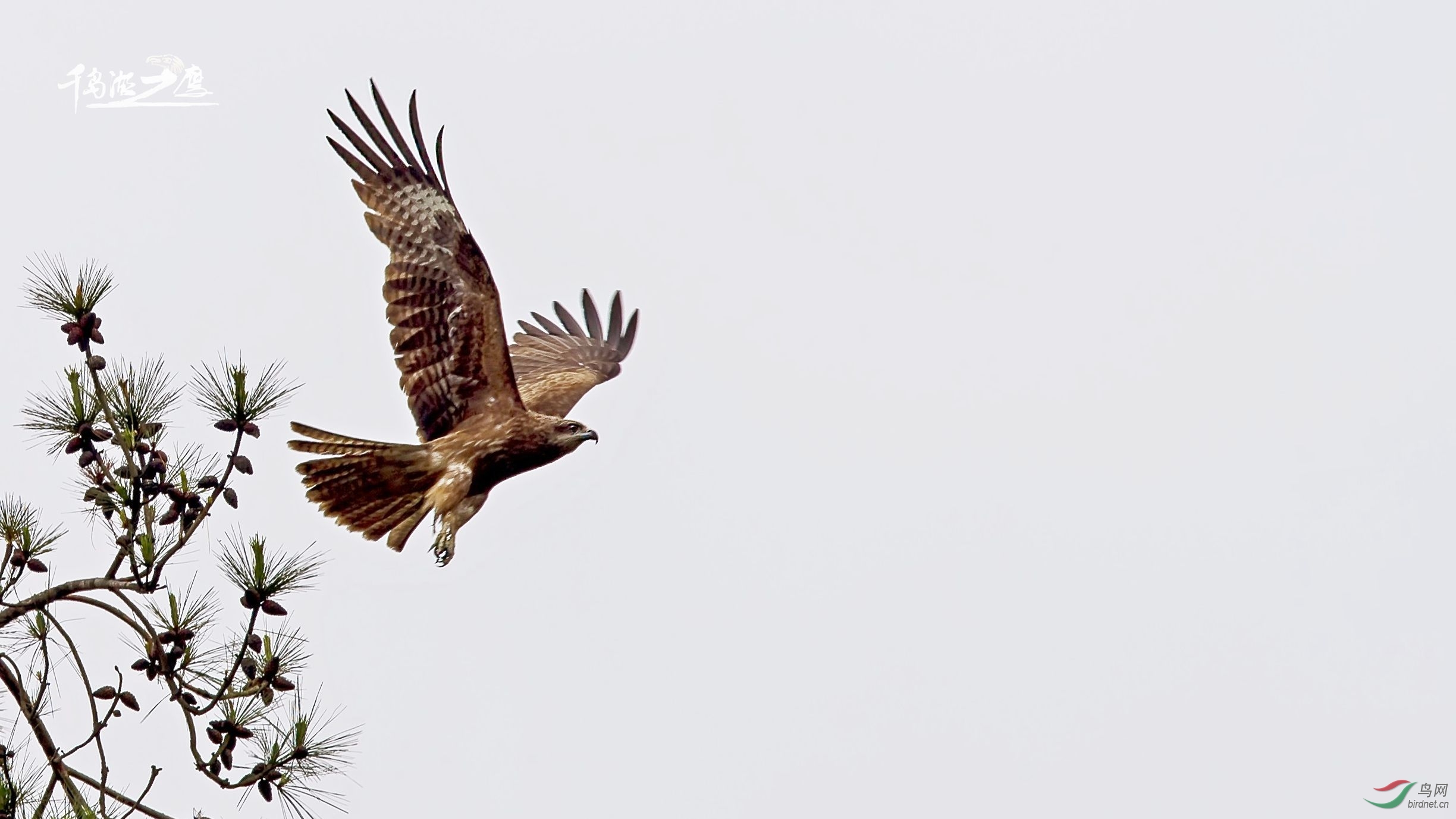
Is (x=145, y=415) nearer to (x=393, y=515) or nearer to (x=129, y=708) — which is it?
(x=129, y=708)

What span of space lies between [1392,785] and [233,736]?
58.3 ft

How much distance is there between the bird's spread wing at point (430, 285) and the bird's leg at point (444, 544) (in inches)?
21.7

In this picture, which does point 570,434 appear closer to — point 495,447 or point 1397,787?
point 495,447

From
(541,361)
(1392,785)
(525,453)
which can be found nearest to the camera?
(525,453)

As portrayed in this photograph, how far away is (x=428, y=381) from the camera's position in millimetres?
8898

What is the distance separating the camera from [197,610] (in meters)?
5.07

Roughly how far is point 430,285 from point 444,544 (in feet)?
4.08

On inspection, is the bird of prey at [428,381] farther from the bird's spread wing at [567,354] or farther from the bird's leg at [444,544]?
the bird's spread wing at [567,354]

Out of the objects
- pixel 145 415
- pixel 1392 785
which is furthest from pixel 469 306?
pixel 1392 785

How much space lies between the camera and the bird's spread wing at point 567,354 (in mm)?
11078

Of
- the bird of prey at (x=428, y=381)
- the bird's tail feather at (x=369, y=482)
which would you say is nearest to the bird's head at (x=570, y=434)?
the bird of prey at (x=428, y=381)

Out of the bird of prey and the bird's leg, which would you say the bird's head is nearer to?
the bird of prey

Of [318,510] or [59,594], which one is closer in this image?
[59,594]

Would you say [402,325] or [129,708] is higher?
[402,325]
